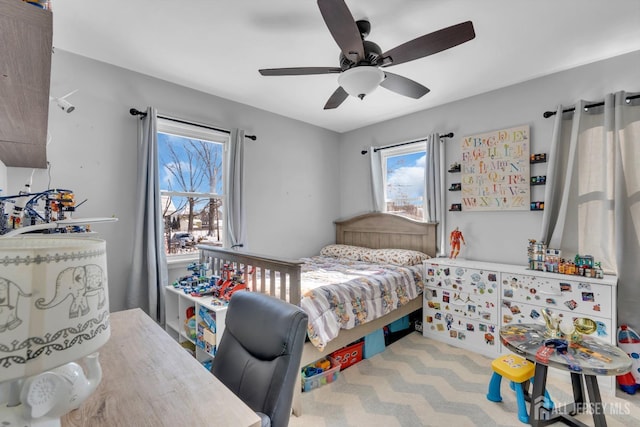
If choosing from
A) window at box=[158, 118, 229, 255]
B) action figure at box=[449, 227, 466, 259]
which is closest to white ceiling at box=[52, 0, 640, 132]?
window at box=[158, 118, 229, 255]

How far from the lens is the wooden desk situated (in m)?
0.74

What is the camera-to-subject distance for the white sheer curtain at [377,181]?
4.00m

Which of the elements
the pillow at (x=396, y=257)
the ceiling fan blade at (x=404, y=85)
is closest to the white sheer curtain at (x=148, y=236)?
the ceiling fan blade at (x=404, y=85)

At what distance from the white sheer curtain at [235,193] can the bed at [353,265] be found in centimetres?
44

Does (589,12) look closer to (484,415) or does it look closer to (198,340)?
(484,415)

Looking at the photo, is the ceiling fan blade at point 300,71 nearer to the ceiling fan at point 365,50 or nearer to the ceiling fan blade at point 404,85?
the ceiling fan at point 365,50

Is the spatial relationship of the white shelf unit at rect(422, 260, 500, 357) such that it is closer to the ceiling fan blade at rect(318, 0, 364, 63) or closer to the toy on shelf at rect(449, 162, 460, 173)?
the toy on shelf at rect(449, 162, 460, 173)

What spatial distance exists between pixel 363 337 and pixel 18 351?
99.5 inches

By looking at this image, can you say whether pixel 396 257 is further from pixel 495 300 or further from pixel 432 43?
pixel 432 43

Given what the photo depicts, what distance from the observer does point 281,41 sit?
2.18 m

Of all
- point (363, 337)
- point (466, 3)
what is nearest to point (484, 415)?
point (363, 337)

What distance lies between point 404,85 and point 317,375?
87.9 inches

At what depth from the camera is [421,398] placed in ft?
6.74

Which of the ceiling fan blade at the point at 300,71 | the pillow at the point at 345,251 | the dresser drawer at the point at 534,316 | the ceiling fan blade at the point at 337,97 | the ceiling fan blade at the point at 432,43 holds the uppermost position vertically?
the ceiling fan blade at the point at 432,43
